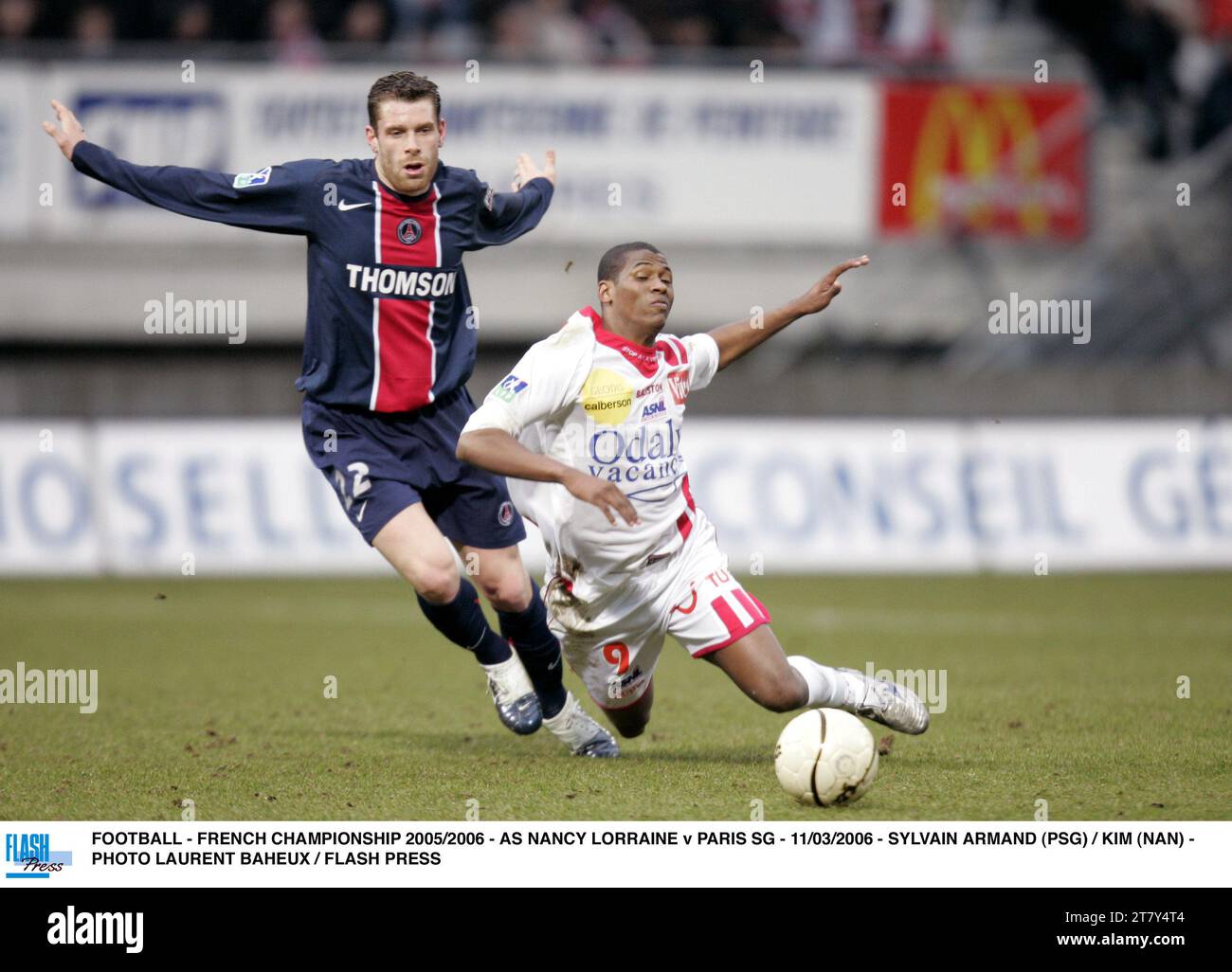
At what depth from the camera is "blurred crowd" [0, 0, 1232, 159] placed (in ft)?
57.7

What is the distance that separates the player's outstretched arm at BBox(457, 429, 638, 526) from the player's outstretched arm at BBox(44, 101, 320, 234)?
1297 mm

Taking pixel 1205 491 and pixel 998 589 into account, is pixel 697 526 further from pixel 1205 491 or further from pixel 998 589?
pixel 1205 491

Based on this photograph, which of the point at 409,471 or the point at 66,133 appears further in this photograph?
the point at 409,471

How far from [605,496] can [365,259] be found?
1.78 meters

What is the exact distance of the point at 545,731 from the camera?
313 inches

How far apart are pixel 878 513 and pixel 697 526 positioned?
867 cm

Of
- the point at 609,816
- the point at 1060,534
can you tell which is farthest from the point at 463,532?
the point at 1060,534

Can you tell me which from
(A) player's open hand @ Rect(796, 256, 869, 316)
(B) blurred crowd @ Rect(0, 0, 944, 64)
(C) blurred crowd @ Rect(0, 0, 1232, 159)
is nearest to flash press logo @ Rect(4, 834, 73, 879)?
(A) player's open hand @ Rect(796, 256, 869, 316)

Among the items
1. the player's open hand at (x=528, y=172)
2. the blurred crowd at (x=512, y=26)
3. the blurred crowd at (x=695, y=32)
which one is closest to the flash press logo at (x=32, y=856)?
the player's open hand at (x=528, y=172)

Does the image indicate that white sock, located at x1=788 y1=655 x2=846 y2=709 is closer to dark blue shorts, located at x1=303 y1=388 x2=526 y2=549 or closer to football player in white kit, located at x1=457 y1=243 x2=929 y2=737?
football player in white kit, located at x1=457 y1=243 x2=929 y2=737

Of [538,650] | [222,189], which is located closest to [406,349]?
[222,189]

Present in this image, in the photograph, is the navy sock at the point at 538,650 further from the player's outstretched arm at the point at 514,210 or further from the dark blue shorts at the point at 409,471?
the player's outstretched arm at the point at 514,210

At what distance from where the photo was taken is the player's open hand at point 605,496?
5.46 meters

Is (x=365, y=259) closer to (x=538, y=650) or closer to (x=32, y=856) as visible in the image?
(x=538, y=650)
